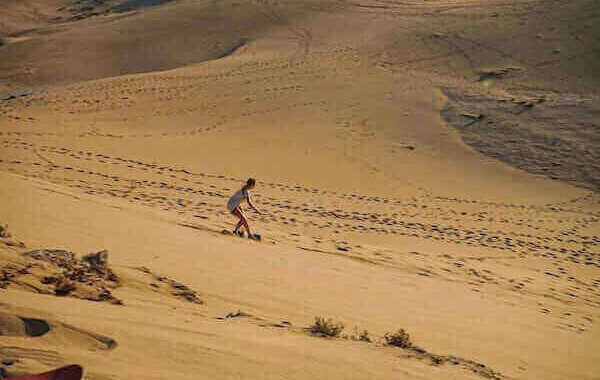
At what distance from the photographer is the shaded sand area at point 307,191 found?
479 cm

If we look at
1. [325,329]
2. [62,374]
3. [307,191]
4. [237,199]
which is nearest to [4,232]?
[325,329]

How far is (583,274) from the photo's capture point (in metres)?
10.4

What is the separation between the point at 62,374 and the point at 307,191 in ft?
36.0

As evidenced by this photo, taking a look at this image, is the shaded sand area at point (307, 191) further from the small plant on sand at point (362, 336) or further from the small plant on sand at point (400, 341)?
the small plant on sand at point (400, 341)

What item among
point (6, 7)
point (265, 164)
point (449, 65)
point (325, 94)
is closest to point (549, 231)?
point (265, 164)

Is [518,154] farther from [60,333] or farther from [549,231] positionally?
[60,333]

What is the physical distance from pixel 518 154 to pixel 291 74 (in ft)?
30.4

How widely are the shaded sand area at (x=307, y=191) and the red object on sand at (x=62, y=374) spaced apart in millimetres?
228

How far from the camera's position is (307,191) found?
14.1 meters

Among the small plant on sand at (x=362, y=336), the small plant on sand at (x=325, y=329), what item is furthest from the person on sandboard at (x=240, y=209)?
the small plant on sand at (x=325, y=329)

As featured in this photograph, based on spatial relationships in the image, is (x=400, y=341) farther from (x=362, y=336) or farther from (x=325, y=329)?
(x=325, y=329)

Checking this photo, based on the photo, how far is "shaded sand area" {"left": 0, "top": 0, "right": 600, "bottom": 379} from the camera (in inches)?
189

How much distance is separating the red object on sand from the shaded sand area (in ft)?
0.75

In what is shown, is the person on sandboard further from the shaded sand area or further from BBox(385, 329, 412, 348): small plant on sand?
BBox(385, 329, 412, 348): small plant on sand
